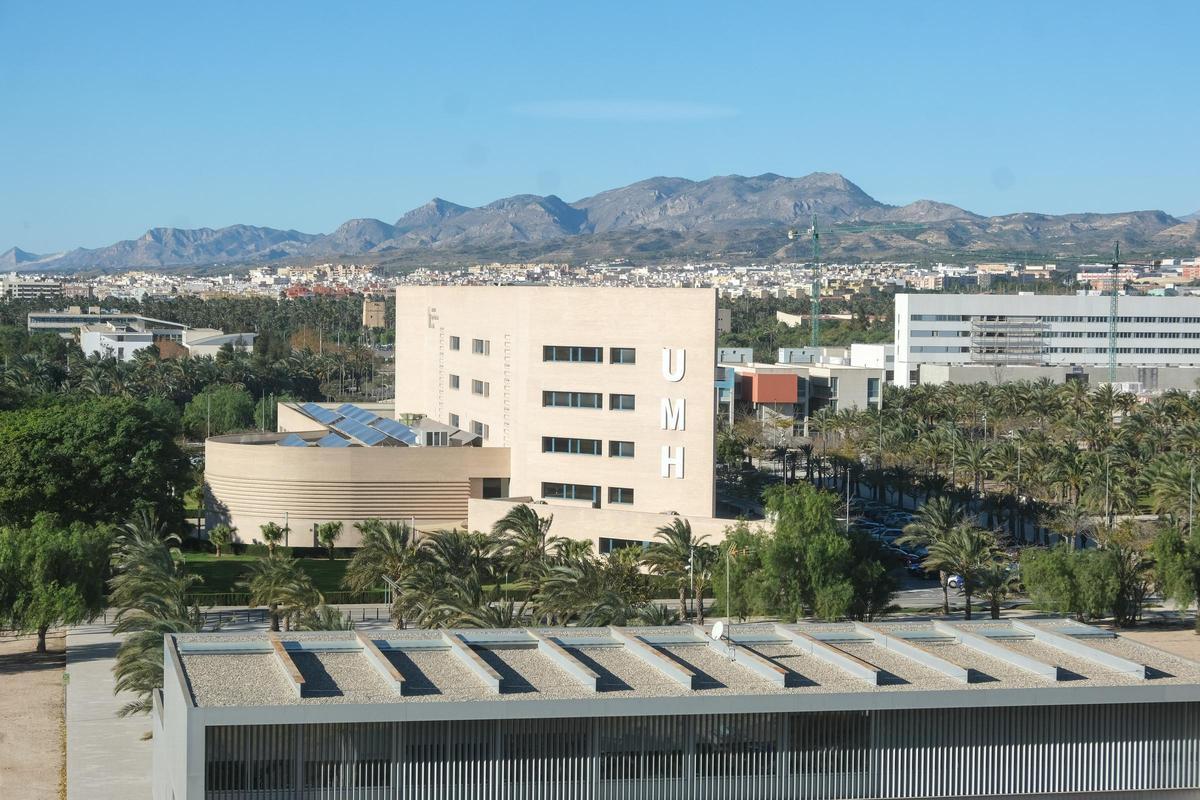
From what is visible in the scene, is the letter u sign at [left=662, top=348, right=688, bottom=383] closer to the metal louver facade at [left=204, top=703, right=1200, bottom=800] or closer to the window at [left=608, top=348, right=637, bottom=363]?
the window at [left=608, top=348, right=637, bottom=363]

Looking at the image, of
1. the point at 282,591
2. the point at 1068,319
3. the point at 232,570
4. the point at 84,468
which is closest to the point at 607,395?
the point at 232,570

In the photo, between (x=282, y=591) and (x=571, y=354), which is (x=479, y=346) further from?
(x=282, y=591)

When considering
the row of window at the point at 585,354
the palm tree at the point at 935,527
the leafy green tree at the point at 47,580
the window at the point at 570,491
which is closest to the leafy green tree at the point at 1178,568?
the palm tree at the point at 935,527

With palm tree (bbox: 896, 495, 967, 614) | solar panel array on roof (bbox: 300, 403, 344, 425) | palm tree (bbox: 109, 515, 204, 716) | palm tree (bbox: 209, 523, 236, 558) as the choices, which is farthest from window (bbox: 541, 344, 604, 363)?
→ solar panel array on roof (bbox: 300, 403, 344, 425)

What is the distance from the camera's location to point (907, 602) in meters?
59.2

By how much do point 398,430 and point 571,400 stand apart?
11180mm

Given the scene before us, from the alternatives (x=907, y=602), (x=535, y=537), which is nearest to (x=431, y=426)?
(x=535, y=537)

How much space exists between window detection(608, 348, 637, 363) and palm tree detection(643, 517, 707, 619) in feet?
36.1

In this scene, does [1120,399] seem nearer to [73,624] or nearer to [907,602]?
[907,602]

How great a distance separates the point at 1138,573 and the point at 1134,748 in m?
26.6

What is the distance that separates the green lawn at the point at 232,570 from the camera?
6100 cm

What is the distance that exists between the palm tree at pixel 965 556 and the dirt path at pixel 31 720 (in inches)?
1119

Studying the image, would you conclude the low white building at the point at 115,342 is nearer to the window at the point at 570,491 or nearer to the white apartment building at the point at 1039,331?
the white apartment building at the point at 1039,331

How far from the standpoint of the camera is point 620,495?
67125 millimetres
